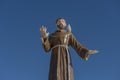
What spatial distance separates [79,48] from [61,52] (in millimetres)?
336

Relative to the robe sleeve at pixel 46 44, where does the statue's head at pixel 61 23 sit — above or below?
above

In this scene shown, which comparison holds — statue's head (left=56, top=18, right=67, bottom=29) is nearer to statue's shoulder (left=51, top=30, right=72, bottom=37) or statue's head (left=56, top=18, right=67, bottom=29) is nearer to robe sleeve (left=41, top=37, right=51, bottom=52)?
statue's shoulder (left=51, top=30, right=72, bottom=37)

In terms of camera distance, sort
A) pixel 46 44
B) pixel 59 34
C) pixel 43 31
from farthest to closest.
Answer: pixel 59 34
pixel 46 44
pixel 43 31

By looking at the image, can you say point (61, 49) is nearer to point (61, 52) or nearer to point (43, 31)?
point (61, 52)

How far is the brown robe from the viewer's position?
259 inches

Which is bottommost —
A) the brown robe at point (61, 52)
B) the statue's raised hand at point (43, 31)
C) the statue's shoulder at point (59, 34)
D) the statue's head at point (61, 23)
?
the brown robe at point (61, 52)

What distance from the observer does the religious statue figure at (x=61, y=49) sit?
6.58 m

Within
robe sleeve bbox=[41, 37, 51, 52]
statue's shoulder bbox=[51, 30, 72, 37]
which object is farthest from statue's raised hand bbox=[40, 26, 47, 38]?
statue's shoulder bbox=[51, 30, 72, 37]

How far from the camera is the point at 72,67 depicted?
269 inches

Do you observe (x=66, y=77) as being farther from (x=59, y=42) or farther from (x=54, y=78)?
(x=59, y=42)

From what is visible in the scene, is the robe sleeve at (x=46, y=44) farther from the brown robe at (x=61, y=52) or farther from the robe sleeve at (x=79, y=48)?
the robe sleeve at (x=79, y=48)

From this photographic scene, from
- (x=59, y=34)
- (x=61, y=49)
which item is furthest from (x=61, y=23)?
A: (x=61, y=49)

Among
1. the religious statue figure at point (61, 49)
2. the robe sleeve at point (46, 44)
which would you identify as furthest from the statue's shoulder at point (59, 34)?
the robe sleeve at point (46, 44)

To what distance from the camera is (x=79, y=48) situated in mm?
6895
